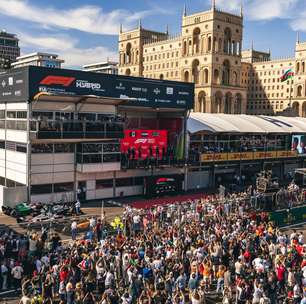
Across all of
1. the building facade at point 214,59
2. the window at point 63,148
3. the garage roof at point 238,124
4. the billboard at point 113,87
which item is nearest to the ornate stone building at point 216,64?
the building facade at point 214,59

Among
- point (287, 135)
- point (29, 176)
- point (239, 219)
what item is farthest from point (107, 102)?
point (287, 135)

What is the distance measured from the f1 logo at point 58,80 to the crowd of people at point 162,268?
52.3 feet

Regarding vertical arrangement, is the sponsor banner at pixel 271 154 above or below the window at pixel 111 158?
below

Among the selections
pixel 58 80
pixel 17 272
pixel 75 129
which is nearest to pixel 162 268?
pixel 17 272

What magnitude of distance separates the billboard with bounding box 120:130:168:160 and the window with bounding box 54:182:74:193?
5938 millimetres

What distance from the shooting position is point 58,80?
118 feet

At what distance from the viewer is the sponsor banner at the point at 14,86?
1384 inches

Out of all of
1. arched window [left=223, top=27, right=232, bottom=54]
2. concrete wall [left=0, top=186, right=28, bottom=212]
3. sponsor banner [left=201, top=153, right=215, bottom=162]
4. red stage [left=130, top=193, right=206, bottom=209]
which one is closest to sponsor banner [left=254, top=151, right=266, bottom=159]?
sponsor banner [left=201, top=153, right=215, bottom=162]

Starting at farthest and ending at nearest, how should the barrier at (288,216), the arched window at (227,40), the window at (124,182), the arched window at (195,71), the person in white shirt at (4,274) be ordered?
1. the arched window at (195,71)
2. the arched window at (227,40)
3. the window at (124,182)
4. the barrier at (288,216)
5. the person in white shirt at (4,274)

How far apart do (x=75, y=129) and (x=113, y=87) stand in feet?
20.5

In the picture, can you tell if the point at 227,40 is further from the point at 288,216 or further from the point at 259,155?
the point at 288,216

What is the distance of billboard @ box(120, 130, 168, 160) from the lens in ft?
133

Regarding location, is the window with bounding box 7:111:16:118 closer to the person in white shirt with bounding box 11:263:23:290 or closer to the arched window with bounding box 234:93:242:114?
the person in white shirt with bounding box 11:263:23:290

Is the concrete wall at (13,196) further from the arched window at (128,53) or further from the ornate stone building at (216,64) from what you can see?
the arched window at (128,53)
